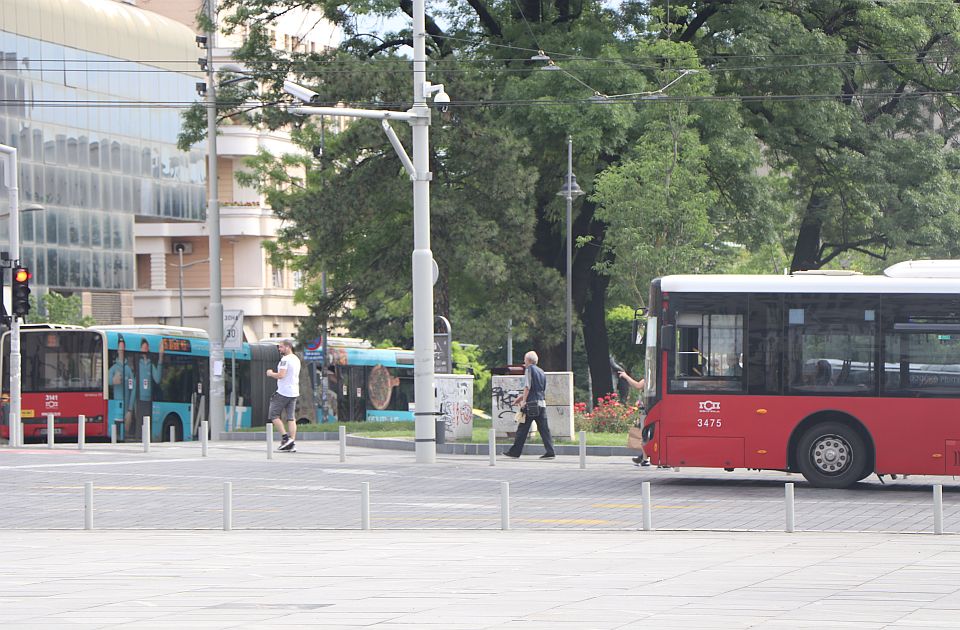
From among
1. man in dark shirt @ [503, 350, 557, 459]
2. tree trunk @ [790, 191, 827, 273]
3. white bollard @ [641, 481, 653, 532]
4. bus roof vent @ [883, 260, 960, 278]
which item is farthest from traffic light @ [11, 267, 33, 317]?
tree trunk @ [790, 191, 827, 273]

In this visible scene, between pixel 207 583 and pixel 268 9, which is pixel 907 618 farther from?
pixel 268 9

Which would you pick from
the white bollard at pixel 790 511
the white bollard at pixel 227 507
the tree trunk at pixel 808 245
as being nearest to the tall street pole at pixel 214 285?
the tree trunk at pixel 808 245

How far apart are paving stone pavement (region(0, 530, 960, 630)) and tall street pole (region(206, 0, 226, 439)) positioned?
24.4m

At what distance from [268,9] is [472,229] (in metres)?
8.40

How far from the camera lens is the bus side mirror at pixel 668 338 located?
22.7 meters

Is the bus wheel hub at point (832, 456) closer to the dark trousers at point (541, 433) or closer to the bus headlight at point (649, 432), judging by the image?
the bus headlight at point (649, 432)

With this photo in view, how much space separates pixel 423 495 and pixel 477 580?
9.37 meters

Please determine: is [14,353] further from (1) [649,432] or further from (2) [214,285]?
(1) [649,432]

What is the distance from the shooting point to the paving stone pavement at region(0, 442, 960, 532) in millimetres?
18562

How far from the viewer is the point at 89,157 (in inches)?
2970

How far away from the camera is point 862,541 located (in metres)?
16.0

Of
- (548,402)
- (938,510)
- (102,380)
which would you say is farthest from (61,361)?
(938,510)

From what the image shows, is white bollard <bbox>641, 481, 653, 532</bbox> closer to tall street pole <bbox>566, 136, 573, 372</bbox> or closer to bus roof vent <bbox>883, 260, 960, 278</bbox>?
bus roof vent <bbox>883, 260, 960, 278</bbox>

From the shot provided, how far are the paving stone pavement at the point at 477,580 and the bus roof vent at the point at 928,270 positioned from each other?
6686 millimetres
